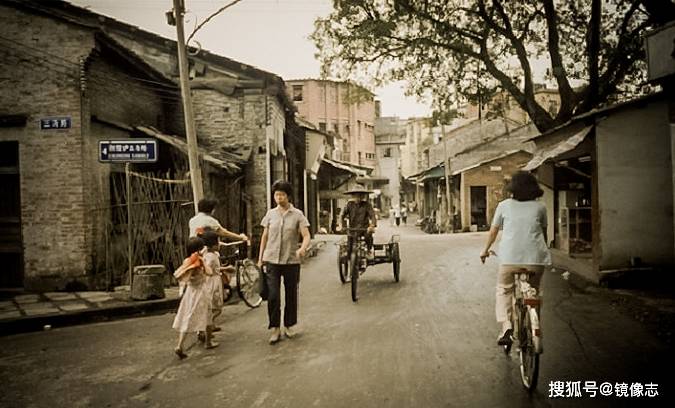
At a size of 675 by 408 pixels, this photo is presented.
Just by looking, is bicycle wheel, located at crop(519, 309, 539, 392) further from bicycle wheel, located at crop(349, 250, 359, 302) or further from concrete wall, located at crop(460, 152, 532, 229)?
concrete wall, located at crop(460, 152, 532, 229)

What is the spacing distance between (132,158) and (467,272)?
757 cm

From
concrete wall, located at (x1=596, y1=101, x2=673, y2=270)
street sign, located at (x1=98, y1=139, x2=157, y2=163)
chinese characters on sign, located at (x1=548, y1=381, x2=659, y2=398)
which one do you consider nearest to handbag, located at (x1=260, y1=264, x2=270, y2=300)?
chinese characters on sign, located at (x1=548, y1=381, x2=659, y2=398)

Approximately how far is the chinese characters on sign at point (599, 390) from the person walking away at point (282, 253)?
10.3ft

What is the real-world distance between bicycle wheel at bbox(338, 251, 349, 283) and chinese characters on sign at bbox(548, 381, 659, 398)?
629 centimetres

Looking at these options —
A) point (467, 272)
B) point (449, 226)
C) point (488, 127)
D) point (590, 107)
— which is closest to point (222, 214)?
point (467, 272)

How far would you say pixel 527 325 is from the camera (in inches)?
185

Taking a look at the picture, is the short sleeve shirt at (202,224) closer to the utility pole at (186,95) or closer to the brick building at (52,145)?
the utility pole at (186,95)

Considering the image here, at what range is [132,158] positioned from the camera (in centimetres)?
912

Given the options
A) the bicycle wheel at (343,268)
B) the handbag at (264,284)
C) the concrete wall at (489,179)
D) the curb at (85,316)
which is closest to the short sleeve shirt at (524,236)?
the handbag at (264,284)

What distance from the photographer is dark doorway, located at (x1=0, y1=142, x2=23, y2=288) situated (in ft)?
34.6

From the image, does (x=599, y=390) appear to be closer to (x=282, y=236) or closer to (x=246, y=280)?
(x=282, y=236)

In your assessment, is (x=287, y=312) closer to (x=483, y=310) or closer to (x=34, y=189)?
(x=483, y=310)

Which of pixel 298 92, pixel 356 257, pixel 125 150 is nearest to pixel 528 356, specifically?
pixel 356 257

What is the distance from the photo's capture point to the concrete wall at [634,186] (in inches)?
371
